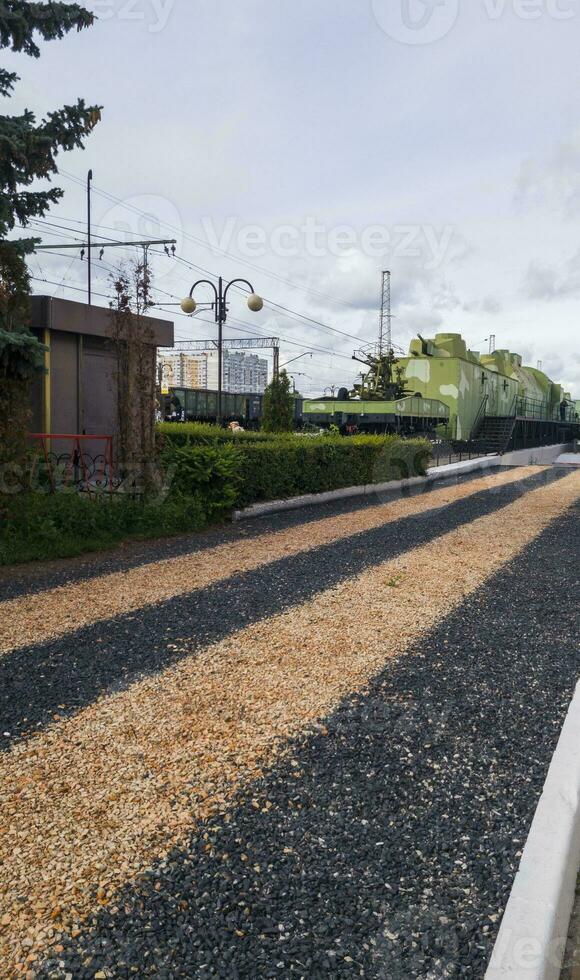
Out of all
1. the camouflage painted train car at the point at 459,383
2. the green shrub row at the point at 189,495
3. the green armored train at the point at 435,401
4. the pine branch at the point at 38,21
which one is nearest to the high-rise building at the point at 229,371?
the camouflage painted train car at the point at 459,383

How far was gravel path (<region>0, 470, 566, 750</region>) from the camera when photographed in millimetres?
4355

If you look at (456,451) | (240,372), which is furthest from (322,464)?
(240,372)

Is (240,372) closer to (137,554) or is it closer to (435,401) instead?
(435,401)

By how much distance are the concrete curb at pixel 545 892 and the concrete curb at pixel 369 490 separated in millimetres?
9139

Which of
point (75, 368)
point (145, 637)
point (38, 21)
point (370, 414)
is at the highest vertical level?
point (38, 21)

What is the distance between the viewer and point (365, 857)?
9.25 feet

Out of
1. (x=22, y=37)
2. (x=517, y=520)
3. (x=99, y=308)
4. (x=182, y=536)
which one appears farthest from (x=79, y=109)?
(x=517, y=520)

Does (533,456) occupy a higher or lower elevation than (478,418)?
lower

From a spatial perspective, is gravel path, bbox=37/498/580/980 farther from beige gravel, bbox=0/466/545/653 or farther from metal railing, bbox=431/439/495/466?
metal railing, bbox=431/439/495/466

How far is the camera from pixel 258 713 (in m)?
4.16

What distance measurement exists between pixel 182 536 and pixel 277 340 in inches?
1860

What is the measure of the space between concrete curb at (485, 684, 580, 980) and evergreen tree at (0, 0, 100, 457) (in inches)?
286

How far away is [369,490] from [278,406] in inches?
→ 274

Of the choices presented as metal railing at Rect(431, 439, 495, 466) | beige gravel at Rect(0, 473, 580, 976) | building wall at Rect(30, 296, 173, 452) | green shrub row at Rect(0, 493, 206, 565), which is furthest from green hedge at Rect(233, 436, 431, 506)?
beige gravel at Rect(0, 473, 580, 976)
